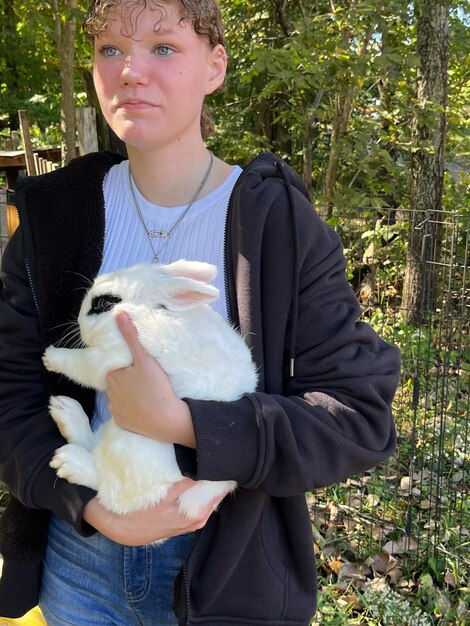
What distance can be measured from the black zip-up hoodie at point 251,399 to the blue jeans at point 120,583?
0.09 metres

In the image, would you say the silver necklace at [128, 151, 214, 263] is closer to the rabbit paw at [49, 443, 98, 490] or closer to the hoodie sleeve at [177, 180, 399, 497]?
the hoodie sleeve at [177, 180, 399, 497]

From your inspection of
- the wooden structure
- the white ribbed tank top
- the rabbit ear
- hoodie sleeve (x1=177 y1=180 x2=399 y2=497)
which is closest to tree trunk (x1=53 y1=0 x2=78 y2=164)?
the wooden structure

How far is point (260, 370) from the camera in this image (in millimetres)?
1761

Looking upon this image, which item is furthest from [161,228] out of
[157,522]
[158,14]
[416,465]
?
[416,465]

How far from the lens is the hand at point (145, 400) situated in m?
1.56

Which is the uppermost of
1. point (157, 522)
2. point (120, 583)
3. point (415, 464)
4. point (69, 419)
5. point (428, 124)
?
point (428, 124)

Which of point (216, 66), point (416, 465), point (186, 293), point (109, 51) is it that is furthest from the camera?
point (416, 465)

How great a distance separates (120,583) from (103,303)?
0.76 metres

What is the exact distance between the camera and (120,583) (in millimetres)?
1783

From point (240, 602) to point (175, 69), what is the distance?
1419mm

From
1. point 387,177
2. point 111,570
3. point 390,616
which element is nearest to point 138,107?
point 111,570

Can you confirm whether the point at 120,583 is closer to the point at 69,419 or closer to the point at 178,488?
the point at 178,488

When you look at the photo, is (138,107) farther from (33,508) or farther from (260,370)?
(33,508)

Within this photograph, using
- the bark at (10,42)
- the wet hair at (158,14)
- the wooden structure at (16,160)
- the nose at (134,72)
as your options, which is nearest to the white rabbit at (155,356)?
the nose at (134,72)
